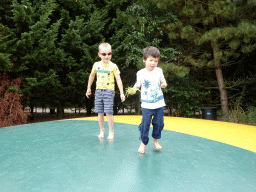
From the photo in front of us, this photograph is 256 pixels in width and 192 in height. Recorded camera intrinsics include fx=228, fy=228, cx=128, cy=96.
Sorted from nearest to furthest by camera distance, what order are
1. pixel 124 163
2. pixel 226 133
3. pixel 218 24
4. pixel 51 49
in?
pixel 124 163
pixel 226 133
pixel 51 49
pixel 218 24

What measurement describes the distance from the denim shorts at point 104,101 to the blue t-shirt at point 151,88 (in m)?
0.73

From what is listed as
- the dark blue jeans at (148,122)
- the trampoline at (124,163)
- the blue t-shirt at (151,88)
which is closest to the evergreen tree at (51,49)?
the trampoline at (124,163)

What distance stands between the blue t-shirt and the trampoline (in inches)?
23.8

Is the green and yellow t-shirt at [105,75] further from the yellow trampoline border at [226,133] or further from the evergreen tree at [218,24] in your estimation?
the evergreen tree at [218,24]

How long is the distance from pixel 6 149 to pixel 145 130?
1.83 m

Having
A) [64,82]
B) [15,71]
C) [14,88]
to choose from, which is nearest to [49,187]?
[14,88]

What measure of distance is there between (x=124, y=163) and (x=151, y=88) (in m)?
0.91

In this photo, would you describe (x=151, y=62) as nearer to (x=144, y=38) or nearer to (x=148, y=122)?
(x=148, y=122)

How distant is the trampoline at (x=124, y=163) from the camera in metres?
1.90

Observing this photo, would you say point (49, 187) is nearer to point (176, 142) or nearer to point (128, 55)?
point (176, 142)

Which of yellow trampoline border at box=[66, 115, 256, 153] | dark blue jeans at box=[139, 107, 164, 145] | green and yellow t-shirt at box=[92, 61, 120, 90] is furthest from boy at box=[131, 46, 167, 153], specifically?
yellow trampoline border at box=[66, 115, 256, 153]

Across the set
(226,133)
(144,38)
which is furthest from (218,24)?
(226,133)

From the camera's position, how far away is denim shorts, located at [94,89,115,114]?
333 centimetres

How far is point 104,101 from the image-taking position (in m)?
3.38
